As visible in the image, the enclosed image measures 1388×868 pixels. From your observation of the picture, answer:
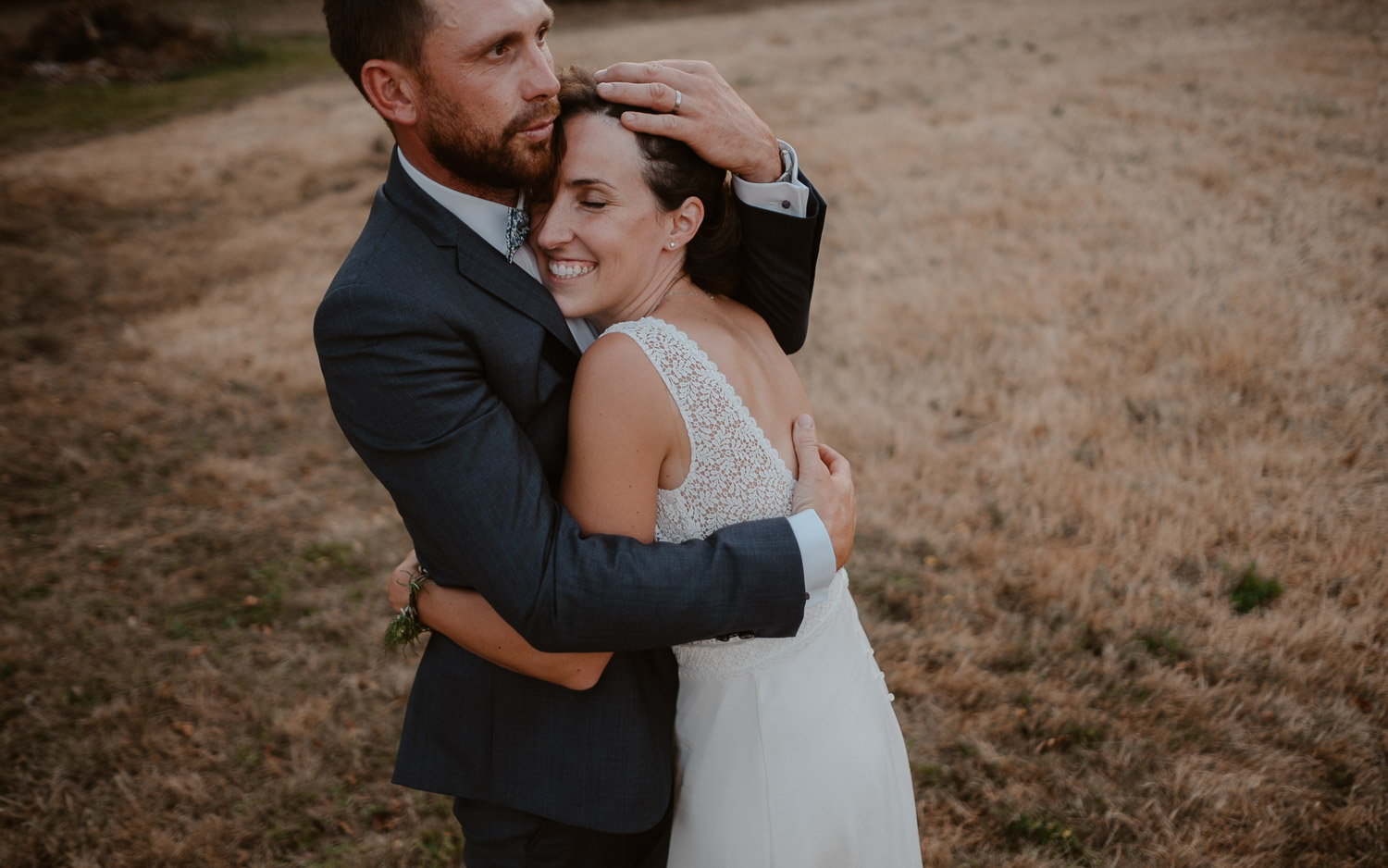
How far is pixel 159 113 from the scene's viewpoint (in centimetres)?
1564

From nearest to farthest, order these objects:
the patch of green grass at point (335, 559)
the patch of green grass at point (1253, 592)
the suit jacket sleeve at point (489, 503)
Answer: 1. the suit jacket sleeve at point (489, 503)
2. the patch of green grass at point (1253, 592)
3. the patch of green grass at point (335, 559)

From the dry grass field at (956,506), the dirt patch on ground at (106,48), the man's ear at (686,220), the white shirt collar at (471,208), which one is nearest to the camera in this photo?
the white shirt collar at (471,208)

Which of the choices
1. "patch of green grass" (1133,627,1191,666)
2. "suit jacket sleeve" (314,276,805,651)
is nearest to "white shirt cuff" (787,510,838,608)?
"suit jacket sleeve" (314,276,805,651)

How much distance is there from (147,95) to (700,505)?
789 inches

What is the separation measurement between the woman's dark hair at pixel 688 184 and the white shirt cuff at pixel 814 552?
80 cm

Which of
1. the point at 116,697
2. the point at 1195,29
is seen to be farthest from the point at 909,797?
the point at 1195,29

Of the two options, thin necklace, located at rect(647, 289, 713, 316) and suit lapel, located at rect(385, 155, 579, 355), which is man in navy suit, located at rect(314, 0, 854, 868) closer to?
suit lapel, located at rect(385, 155, 579, 355)

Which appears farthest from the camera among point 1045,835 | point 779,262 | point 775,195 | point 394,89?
point 1045,835

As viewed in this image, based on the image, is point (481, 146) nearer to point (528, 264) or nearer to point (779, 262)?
point (528, 264)

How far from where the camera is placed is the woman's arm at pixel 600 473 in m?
1.76

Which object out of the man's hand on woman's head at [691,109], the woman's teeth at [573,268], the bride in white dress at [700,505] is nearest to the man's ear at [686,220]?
the bride in white dress at [700,505]

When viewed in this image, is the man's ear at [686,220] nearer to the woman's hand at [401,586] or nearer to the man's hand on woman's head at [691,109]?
the man's hand on woman's head at [691,109]

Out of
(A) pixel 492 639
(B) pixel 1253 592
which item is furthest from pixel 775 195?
(B) pixel 1253 592

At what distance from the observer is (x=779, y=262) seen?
7.74 feet
